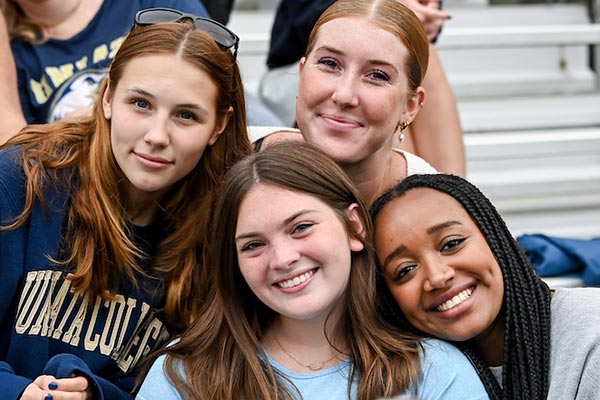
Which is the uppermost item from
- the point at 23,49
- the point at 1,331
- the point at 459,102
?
the point at 23,49

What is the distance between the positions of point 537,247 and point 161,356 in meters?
1.51

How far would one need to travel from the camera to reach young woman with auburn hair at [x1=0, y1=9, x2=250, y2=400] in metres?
2.46

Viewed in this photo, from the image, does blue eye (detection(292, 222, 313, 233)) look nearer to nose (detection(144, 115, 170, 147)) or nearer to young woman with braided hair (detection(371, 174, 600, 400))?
young woman with braided hair (detection(371, 174, 600, 400))

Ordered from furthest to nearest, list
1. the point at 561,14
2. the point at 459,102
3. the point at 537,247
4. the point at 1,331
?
the point at 561,14
the point at 459,102
the point at 537,247
the point at 1,331

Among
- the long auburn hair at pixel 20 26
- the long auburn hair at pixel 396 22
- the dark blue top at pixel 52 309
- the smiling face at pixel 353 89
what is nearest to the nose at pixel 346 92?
the smiling face at pixel 353 89

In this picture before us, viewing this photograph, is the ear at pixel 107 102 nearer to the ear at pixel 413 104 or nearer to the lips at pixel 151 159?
the lips at pixel 151 159

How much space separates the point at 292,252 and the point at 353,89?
548 millimetres

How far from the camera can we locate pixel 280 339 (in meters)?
2.37

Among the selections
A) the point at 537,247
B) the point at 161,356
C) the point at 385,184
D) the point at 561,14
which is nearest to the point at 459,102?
the point at 561,14

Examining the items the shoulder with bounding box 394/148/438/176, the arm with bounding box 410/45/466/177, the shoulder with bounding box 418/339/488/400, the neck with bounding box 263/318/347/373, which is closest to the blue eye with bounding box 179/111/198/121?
the neck with bounding box 263/318/347/373

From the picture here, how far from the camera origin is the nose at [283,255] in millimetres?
2213

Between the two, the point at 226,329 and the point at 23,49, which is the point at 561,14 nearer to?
the point at 23,49

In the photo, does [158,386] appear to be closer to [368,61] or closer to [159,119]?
[159,119]

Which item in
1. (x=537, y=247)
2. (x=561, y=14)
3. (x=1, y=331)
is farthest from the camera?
(x=561, y=14)
